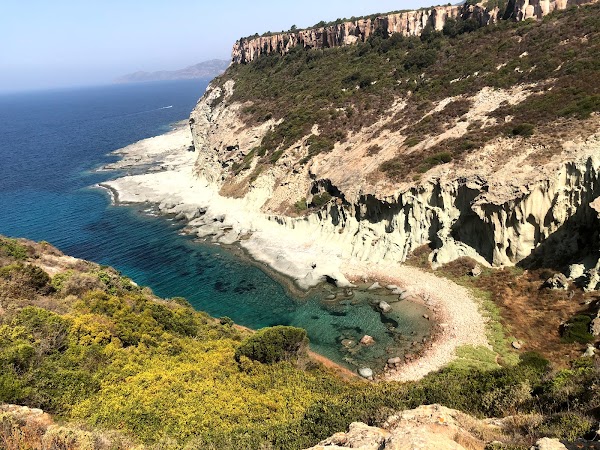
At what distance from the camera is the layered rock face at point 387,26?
59594 millimetres

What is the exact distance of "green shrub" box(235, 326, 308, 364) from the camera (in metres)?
19.1

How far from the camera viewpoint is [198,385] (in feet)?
50.7

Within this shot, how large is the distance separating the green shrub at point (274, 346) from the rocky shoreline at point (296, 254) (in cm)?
742

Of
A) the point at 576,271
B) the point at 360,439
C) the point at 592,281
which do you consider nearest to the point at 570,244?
the point at 576,271

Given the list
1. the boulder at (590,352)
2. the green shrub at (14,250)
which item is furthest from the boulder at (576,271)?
the green shrub at (14,250)

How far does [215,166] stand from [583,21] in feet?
183

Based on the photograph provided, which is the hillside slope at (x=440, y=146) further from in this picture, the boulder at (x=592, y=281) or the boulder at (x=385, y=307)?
the boulder at (x=385, y=307)

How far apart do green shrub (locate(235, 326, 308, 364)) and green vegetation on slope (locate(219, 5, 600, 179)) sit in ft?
79.1

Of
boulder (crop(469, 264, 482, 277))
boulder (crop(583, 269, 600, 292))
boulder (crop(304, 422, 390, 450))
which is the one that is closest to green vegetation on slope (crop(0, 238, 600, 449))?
boulder (crop(304, 422, 390, 450))

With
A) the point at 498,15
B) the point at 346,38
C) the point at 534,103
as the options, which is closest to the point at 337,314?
the point at 534,103

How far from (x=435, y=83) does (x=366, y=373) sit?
44.7 metres

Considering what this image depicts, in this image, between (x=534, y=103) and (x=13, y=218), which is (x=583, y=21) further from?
(x=13, y=218)

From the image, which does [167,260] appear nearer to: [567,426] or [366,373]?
[366,373]

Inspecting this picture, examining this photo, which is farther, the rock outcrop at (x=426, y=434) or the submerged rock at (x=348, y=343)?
the submerged rock at (x=348, y=343)
